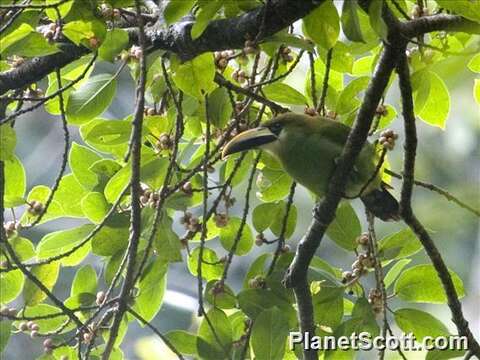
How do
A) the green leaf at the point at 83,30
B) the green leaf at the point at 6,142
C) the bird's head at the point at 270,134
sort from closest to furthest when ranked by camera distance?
the green leaf at the point at 83,30 → the green leaf at the point at 6,142 → the bird's head at the point at 270,134

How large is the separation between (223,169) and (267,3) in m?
0.50

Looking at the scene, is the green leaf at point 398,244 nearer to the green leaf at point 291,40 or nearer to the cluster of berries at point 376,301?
the cluster of berries at point 376,301

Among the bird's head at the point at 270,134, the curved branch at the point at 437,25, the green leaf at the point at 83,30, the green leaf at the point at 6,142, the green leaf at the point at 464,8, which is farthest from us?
the bird's head at the point at 270,134

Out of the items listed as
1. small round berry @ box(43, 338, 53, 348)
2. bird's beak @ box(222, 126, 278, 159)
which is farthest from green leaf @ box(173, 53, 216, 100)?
small round berry @ box(43, 338, 53, 348)

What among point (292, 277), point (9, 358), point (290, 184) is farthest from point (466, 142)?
point (292, 277)

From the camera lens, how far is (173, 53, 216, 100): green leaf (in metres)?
1.48

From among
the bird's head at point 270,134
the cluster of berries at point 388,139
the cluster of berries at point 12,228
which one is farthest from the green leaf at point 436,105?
the cluster of berries at point 12,228

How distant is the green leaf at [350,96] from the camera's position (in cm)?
163

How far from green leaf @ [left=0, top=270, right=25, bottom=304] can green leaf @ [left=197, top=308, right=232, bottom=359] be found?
0.36 metres

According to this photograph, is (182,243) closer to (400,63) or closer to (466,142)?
(400,63)

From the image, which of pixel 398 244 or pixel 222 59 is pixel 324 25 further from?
pixel 398 244

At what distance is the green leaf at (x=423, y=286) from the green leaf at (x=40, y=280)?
0.65 m

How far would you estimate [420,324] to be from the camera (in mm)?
1607

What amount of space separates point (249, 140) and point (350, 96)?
222mm
